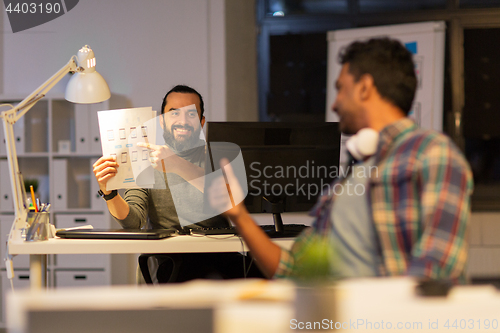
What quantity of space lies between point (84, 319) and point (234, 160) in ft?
4.16

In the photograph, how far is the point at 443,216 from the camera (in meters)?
0.82

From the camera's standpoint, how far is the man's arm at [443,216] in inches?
31.8

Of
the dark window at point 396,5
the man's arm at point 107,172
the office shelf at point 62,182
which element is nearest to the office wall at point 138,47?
the office shelf at point 62,182

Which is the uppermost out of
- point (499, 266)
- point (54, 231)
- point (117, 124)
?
point (117, 124)

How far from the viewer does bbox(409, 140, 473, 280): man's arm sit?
807mm

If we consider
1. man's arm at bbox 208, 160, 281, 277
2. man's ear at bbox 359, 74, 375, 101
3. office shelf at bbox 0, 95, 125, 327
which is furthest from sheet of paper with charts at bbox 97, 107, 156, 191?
office shelf at bbox 0, 95, 125, 327

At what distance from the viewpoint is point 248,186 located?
1.82 metres

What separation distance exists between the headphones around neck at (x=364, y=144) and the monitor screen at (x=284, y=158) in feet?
2.58

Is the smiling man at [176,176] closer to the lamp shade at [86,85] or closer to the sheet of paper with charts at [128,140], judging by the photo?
the sheet of paper with charts at [128,140]

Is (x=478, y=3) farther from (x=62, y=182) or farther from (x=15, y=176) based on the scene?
(x=15, y=176)

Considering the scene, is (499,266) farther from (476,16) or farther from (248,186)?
(248,186)

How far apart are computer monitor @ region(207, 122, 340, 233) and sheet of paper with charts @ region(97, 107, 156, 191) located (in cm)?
30

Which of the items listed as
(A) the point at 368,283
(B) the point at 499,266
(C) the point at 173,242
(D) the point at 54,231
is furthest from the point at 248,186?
(B) the point at 499,266

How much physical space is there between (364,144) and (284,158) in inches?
32.1
